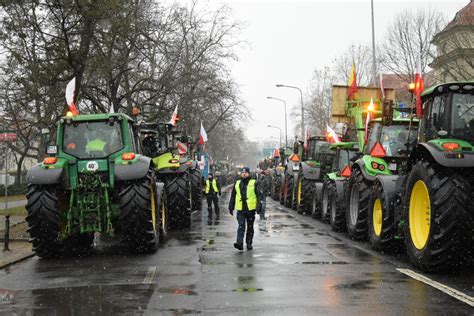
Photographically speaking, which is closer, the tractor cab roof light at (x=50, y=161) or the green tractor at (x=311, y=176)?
the tractor cab roof light at (x=50, y=161)

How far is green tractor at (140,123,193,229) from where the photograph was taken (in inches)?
711

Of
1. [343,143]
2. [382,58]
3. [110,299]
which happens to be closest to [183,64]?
[382,58]

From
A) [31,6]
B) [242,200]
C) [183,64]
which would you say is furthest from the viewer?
[183,64]

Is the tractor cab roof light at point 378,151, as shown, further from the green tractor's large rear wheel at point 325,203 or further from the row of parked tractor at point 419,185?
the green tractor's large rear wheel at point 325,203

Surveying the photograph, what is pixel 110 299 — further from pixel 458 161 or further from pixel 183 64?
pixel 183 64

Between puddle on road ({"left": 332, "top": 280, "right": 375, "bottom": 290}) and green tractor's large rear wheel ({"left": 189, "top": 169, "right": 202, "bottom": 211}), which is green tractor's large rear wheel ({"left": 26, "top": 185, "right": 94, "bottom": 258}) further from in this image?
green tractor's large rear wheel ({"left": 189, "top": 169, "right": 202, "bottom": 211})

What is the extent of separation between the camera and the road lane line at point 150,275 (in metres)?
9.53

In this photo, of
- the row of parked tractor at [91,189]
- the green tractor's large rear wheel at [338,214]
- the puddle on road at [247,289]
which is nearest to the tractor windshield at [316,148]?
the green tractor's large rear wheel at [338,214]

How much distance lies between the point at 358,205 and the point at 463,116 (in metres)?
4.85

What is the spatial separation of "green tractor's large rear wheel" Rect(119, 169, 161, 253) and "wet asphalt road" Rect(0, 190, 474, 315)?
1.09 ft

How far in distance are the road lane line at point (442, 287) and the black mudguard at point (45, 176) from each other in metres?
6.46

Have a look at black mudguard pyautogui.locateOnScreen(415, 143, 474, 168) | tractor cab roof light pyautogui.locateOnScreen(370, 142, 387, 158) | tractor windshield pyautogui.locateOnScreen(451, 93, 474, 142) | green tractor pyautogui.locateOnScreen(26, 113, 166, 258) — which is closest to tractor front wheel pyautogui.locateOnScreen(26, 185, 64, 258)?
green tractor pyautogui.locateOnScreen(26, 113, 166, 258)

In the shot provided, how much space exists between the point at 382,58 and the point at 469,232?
2937cm

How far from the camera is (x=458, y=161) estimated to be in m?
9.44
